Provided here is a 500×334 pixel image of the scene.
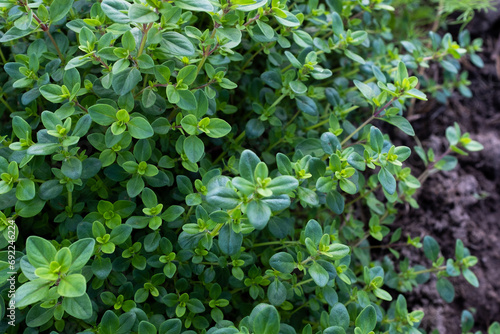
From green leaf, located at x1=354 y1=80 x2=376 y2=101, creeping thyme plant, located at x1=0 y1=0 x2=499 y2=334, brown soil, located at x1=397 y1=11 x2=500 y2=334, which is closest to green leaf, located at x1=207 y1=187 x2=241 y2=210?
creeping thyme plant, located at x1=0 y1=0 x2=499 y2=334

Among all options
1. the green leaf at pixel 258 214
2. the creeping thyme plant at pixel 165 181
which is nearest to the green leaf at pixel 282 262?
the creeping thyme plant at pixel 165 181

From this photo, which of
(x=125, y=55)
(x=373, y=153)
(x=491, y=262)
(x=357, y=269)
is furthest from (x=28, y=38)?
(x=491, y=262)

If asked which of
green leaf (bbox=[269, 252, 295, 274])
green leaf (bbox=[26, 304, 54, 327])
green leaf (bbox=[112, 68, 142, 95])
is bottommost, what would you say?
green leaf (bbox=[26, 304, 54, 327])

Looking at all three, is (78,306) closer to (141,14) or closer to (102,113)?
(102,113)

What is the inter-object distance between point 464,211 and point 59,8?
6.80ft

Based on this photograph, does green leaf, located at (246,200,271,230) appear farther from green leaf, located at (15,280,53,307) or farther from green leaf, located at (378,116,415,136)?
green leaf, located at (378,116,415,136)

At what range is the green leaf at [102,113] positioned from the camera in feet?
3.87

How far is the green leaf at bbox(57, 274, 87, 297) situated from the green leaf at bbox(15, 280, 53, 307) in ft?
0.14

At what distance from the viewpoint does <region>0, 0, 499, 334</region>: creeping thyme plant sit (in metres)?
1.12

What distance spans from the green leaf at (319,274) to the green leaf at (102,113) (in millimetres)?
724

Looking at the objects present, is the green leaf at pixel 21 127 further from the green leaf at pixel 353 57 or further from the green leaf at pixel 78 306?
the green leaf at pixel 353 57

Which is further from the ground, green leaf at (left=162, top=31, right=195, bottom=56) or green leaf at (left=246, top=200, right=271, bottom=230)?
green leaf at (left=162, top=31, right=195, bottom=56)

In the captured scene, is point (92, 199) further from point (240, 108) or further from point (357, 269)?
point (357, 269)

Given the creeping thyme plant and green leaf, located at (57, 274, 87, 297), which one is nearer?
green leaf, located at (57, 274, 87, 297)
